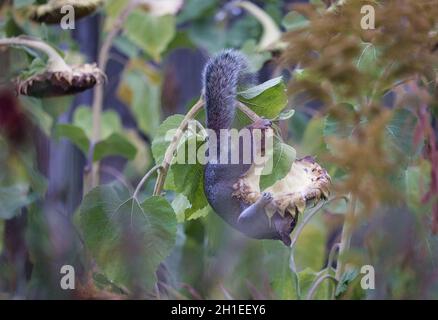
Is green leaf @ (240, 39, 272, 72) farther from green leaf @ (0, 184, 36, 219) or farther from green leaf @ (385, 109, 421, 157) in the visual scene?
green leaf @ (0, 184, 36, 219)

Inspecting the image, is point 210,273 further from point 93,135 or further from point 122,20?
point 122,20

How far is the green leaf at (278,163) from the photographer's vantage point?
0.73 meters

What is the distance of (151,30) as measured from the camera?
135 cm

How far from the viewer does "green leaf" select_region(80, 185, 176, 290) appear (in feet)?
2.62

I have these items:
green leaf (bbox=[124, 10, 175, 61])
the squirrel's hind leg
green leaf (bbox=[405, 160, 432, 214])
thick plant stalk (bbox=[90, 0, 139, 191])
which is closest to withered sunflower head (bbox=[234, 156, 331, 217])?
the squirrel's hind leg

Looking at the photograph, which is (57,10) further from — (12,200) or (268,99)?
(268,99)

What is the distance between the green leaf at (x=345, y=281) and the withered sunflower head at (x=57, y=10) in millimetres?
492

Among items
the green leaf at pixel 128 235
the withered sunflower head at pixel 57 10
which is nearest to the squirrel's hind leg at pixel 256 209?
the green leaf at pixel 128 235

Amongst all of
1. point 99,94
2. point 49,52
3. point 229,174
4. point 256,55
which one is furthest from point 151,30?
point 229,174

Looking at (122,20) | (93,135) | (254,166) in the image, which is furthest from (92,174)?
(254,166)

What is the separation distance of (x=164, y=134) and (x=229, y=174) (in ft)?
0.41

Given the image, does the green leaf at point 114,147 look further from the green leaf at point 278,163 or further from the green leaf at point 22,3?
the green leaf at point 278,163

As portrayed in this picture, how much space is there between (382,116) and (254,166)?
153 millimetres

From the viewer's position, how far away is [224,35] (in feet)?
5.09
